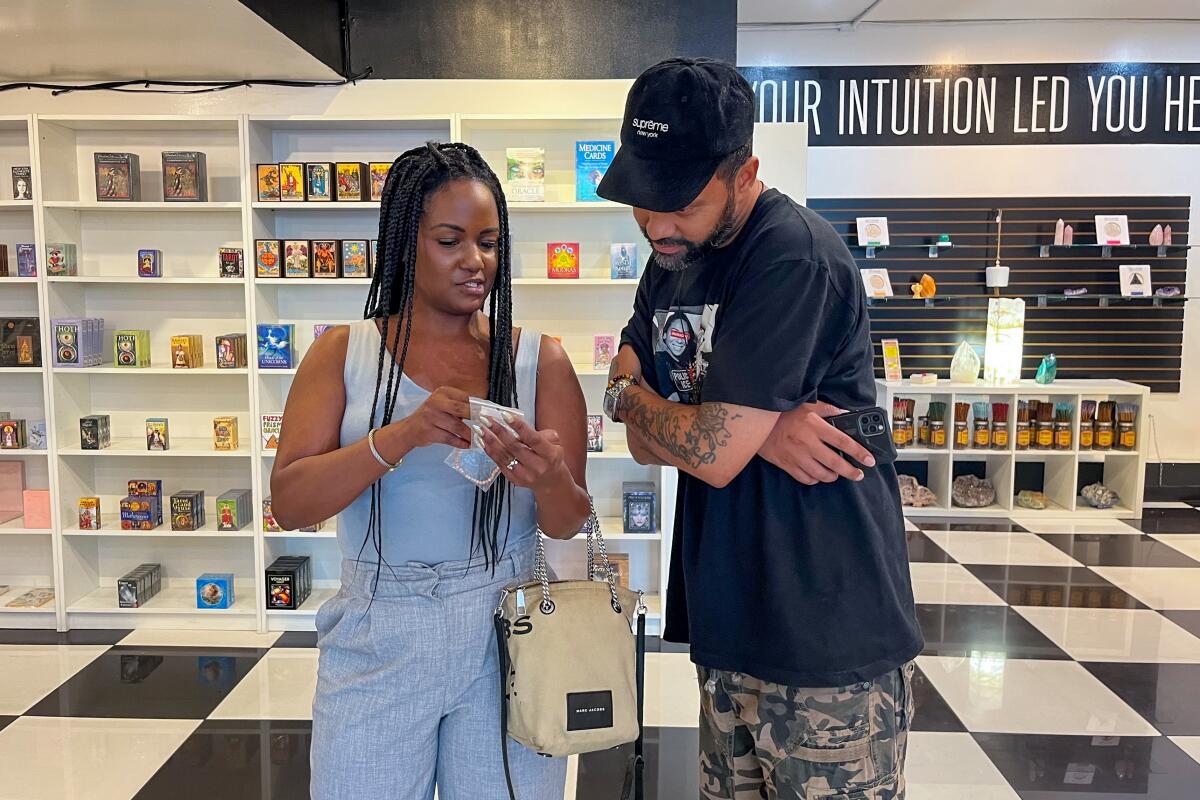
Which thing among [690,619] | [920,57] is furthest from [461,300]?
[920,57]

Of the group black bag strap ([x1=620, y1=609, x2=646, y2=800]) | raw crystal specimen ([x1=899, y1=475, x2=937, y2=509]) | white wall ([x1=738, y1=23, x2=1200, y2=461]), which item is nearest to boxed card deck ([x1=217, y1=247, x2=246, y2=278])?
black bag strap ([x1=620, y1=609, x2=646, y2=800])

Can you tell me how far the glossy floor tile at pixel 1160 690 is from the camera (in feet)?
11.5

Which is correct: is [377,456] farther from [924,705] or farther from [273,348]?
[273,348]

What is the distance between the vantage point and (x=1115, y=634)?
4.38 m

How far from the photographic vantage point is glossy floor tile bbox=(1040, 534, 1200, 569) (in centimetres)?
557

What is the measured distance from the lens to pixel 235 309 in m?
4.78

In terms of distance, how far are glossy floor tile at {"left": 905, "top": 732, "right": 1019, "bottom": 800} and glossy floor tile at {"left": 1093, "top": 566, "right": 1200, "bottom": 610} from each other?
84.8 inches

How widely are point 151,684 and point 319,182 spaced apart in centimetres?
234

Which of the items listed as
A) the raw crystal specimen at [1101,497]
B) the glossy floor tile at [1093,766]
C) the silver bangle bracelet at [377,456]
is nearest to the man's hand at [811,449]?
the silver bangle bracelet at [377,456]

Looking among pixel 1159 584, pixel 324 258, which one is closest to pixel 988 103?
pixel 1159 584

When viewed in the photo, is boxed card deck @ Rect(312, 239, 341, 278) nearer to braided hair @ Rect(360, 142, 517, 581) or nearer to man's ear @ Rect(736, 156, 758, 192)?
braided hair @ Rect(360, 142, 517, 581)

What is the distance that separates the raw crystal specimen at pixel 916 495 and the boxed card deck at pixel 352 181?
173 inches

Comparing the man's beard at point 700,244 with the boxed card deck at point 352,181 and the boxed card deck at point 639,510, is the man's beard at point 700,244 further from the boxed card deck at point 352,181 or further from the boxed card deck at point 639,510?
A: the boxed card deck at point 352,181

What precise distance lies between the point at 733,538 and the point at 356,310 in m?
3.58
